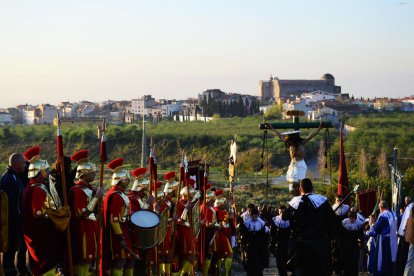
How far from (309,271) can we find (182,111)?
462ft

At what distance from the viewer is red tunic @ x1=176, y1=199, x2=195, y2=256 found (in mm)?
12234

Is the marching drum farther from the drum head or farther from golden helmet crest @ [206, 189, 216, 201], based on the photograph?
golden helmet crest @ [206, 189, 216, 201]

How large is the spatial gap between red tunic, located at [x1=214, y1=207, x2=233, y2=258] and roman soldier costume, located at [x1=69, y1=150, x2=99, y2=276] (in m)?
4.26

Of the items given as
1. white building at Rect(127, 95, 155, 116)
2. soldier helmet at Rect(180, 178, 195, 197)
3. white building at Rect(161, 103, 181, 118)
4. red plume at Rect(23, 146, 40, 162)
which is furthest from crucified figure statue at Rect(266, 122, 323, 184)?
white building at Rect(127, 95, 155, 116)

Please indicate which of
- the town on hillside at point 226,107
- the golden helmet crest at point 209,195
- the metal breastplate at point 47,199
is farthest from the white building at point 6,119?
the metal breastplate at point 47,199

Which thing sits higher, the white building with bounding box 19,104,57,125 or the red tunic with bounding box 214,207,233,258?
the red tunic with bounding box 214,207,233,258

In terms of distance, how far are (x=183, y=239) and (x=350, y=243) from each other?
134 inches

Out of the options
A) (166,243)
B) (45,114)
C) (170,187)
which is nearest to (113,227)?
(166,243)

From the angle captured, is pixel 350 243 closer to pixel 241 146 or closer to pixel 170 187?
pixel 170 187

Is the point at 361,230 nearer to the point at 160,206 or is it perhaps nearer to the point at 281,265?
the point at 281,265

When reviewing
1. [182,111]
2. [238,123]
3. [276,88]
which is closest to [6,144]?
[238,123]

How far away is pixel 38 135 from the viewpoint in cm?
8981

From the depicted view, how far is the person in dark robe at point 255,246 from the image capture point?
1409 centimetres

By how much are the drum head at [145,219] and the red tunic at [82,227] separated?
2.28 feet
